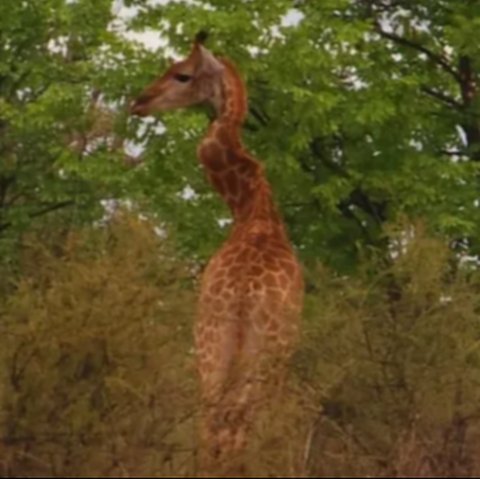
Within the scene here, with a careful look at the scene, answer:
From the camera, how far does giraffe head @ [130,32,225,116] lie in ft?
44.6

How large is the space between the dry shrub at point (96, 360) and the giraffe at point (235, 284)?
0.79ft

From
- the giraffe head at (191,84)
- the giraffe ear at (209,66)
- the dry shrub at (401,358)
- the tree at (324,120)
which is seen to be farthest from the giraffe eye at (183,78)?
the tree at (324,120)

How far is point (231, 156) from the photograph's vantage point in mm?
13539

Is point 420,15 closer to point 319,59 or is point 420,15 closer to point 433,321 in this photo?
point 319,59

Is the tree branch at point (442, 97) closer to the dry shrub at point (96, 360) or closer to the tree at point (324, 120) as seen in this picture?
the tree at point (324, 120)

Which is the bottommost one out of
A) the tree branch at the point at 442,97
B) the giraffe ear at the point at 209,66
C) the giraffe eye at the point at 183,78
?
the tree branch at the point at 442,97

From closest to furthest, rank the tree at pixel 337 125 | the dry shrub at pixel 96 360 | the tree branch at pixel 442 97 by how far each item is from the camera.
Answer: the dry shrub at pixel 96 360, the tree at pixel 337 125, the tree branch at pixel 442 97

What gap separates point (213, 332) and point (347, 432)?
1.25m

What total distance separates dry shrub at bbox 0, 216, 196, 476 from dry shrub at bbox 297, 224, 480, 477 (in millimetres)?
1278

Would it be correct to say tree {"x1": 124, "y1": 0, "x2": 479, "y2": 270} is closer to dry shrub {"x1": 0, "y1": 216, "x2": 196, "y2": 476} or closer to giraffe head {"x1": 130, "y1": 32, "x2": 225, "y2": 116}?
giraffe head {"x1": 130, "y1": 32, "x2": 225, "y2": 116}

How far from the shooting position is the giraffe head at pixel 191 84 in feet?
44.6

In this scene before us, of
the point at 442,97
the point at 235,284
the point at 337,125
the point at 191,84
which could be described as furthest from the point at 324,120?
the point at 235,284

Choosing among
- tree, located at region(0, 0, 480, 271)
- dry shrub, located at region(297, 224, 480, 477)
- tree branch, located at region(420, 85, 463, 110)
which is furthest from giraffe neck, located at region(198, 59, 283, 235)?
tree branch, located at region(420, 85, 463, 110)

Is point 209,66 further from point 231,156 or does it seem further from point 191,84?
point 231,156
